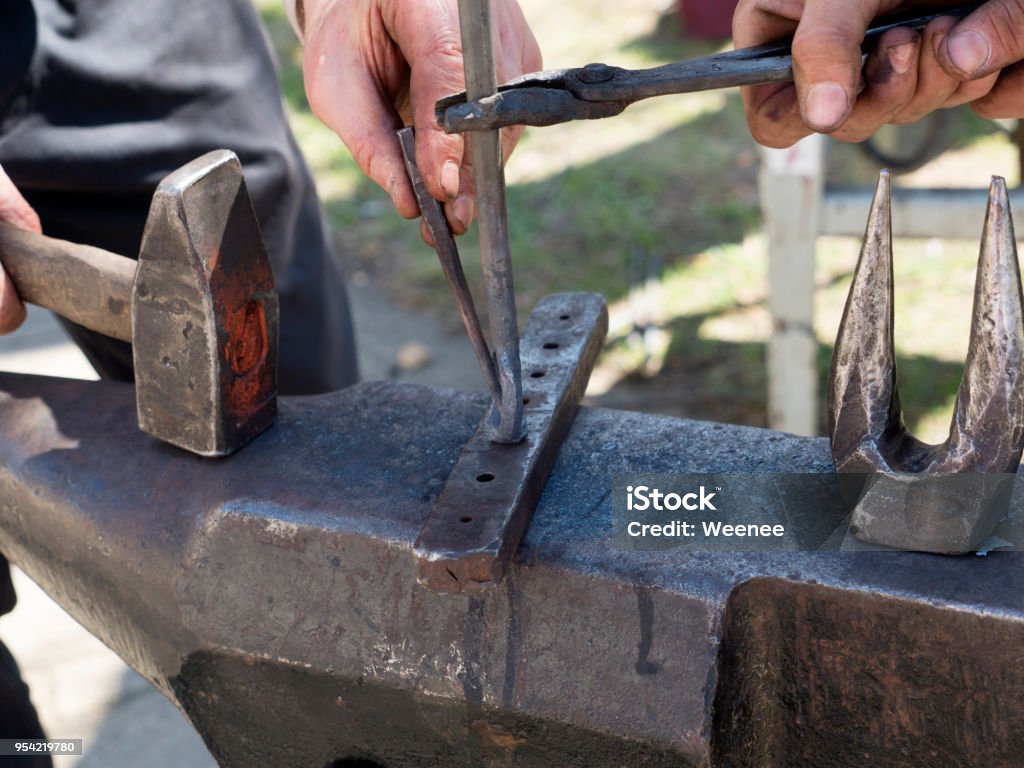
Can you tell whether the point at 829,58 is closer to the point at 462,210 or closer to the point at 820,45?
the point at 820,45

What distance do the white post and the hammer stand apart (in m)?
1.41

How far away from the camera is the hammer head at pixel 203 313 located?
3.73 feet

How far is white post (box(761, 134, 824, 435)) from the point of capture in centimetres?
232

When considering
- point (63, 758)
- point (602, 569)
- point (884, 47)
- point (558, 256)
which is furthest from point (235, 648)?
point (558, 256)

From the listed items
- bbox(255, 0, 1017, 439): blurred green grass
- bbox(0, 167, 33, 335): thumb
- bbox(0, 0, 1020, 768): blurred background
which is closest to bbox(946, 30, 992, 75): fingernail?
bbox(0, 167, 33, 335): thumb

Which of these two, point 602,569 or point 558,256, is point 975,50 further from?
point 558,256

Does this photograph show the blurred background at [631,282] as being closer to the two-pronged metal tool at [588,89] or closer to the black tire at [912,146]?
the black tire at [912,146]

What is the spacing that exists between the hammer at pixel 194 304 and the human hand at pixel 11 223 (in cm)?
7

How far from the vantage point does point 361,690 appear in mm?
1088

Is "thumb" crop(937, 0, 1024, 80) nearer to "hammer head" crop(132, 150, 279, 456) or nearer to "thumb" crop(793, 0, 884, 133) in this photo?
"thumb" crop(793, 0, 884, 133)

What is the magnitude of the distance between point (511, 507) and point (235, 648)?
0.34m

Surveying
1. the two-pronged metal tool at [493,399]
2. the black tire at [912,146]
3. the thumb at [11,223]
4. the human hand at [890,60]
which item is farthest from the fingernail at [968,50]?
the black tire at [912,146]

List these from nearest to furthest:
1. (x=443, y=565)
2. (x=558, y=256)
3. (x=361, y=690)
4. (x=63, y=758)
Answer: (x=443, y=565) → (x=361, y=690) → (x=63, y=758) → (x=558, y=256)

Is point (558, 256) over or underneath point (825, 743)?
underneath
